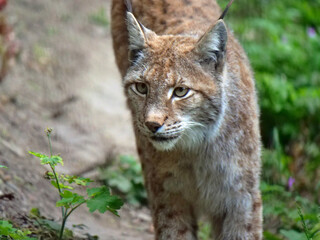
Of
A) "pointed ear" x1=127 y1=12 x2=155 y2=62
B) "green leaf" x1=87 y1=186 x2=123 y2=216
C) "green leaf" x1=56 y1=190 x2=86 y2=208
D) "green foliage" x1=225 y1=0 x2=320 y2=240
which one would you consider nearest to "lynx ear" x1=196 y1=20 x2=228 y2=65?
"pointed ear" x1=127 y1=12 x2=155 y2=62

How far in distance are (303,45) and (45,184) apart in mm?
4991

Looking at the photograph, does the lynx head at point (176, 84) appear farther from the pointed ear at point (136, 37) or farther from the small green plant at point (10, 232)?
the small green plant at point (10, 232)

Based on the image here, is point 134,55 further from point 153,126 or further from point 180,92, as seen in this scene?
point 153,126

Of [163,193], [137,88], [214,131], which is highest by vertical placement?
[137,88]

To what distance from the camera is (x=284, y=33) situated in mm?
9773

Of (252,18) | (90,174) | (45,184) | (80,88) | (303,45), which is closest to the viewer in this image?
(45,184)

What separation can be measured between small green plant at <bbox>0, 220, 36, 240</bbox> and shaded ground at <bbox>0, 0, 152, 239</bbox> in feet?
1.57

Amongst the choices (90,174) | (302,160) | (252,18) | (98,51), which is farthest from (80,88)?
(252,18)

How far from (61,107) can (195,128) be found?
146 inches

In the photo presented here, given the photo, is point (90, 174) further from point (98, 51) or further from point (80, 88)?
point (98, 51)

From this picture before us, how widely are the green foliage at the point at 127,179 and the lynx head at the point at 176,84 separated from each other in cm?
224

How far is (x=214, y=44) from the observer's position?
4.44m

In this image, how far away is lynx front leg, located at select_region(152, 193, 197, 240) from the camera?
15.7 feet

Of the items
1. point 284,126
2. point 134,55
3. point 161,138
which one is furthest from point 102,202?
point 284,126
